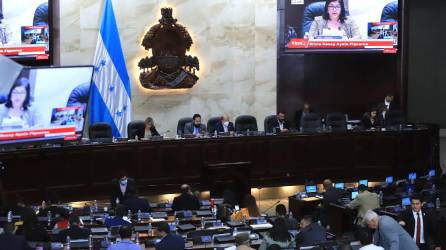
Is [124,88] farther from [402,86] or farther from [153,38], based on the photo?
[402,86]

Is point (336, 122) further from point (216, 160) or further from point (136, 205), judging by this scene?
point (136, 205)

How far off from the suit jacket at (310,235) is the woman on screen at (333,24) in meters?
9.90

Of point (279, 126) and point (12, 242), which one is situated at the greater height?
point (279, 126)

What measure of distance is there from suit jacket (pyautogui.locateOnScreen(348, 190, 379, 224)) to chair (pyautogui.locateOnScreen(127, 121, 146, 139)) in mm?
5136

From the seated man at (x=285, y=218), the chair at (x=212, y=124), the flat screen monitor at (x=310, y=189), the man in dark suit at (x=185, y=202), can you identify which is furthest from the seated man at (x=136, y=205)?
the chair at (x=212, y=124)

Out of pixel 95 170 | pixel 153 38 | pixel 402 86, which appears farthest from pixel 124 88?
pixel 402 86

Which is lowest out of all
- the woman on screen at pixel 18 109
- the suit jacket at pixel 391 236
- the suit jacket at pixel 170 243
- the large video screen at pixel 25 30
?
the suit jacket at pixel 170 243

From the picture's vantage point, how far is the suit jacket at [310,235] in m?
8.16

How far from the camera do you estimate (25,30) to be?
1501cm

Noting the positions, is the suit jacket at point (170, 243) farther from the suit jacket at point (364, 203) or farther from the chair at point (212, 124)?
the chair at point (212, 124)

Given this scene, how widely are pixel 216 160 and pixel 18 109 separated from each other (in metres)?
4.30

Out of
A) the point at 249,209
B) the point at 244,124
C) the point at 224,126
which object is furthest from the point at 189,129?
the point at 249,209

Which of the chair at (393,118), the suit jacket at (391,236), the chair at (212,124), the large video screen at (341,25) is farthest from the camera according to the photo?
the large video screen at (341,25)

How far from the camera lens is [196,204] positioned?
11.1 meters
